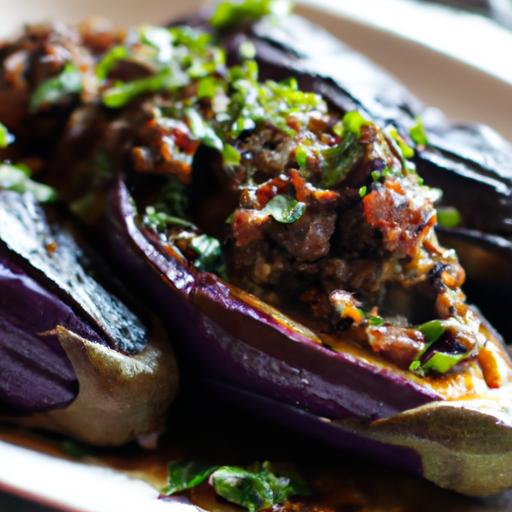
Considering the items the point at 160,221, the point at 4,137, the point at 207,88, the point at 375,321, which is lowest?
the point at 4,137

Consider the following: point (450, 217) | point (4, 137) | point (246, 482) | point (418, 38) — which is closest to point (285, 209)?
point (450, 217)

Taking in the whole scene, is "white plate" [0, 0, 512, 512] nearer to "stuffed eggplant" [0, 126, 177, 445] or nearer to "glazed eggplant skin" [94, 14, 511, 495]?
"glazed eggplant skin" [94, 14, 511, 495]

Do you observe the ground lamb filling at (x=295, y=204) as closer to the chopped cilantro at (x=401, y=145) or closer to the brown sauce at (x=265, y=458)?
the chopped cilantro at (x=401, y=145)

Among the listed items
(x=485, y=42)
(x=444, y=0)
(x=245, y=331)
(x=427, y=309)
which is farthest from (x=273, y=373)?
(x=444, y=0)

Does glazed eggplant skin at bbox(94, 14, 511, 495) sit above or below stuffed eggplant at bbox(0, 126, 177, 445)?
above

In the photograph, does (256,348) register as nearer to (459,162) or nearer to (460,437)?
(460,437)

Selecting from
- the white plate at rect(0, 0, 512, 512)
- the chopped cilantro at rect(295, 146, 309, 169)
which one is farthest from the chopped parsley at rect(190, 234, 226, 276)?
the white plate at rect(0, 0, 512, 512)

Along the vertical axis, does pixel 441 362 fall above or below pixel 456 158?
below
